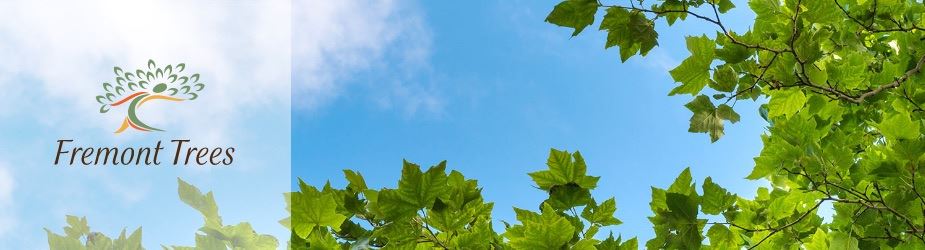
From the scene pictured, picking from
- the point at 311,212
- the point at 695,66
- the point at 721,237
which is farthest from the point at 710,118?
the point at 311,212

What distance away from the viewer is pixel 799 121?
3266mm

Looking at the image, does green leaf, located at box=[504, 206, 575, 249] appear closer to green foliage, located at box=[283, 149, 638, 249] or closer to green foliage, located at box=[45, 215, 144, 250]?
green foliage, located at box=[283, 149, 638, 249]

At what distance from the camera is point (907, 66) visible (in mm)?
3803

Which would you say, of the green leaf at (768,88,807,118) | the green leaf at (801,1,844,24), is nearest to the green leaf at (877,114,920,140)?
the green leaf at (768,88,807,118)

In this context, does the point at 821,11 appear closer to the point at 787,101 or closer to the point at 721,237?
the point at 787,101

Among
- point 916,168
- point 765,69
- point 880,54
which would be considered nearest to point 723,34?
point 765,69

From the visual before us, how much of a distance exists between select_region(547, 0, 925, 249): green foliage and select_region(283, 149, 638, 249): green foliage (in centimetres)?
31

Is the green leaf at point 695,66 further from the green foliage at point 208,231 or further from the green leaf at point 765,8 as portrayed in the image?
the green foliage at point 208,231

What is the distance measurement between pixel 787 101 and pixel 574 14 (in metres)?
1.17

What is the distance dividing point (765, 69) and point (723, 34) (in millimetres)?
218

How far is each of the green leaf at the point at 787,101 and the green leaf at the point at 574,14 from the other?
3.50 ft

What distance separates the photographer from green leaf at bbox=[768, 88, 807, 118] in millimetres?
2840

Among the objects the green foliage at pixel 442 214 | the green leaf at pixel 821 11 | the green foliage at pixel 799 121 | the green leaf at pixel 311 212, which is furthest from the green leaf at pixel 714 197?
the green leaf at pixel 311 212

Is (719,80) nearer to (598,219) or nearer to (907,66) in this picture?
(598,219)
